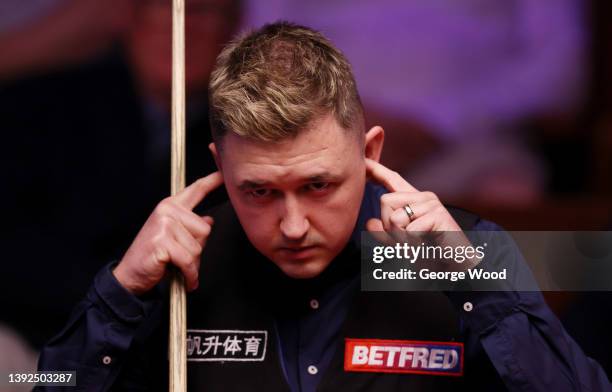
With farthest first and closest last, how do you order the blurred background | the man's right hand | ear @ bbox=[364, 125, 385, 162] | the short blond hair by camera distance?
the blurred background < ear @ bbox=[364, 125, 385, 162] < the man's right hand < the short blond hair

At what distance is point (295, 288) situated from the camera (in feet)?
7.34

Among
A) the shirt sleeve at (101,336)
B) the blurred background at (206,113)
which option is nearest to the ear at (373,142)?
the shirt sleeve at (101,336)

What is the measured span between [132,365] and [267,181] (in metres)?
0.63

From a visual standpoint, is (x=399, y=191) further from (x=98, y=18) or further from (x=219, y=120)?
(x=98, y=18)

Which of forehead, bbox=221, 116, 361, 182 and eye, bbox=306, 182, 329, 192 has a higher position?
forehead, bbox=221, 116, 361, 182

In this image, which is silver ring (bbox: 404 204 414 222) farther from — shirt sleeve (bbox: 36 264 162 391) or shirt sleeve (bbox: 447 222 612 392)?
shirt sleeve (bbox: 36 264 162 391)

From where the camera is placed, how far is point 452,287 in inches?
81.1

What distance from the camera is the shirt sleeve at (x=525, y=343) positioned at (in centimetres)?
195

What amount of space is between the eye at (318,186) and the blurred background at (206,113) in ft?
4.33

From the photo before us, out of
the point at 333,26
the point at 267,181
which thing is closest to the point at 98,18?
the point at 333,26

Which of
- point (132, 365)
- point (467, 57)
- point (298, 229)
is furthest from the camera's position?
point (467, 57)

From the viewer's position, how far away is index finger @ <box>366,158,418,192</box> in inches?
81.8

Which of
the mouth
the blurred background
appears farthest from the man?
the blurred background

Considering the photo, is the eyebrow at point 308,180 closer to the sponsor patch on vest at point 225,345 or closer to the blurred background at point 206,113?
the sponsor patch on vest at point 225,345
